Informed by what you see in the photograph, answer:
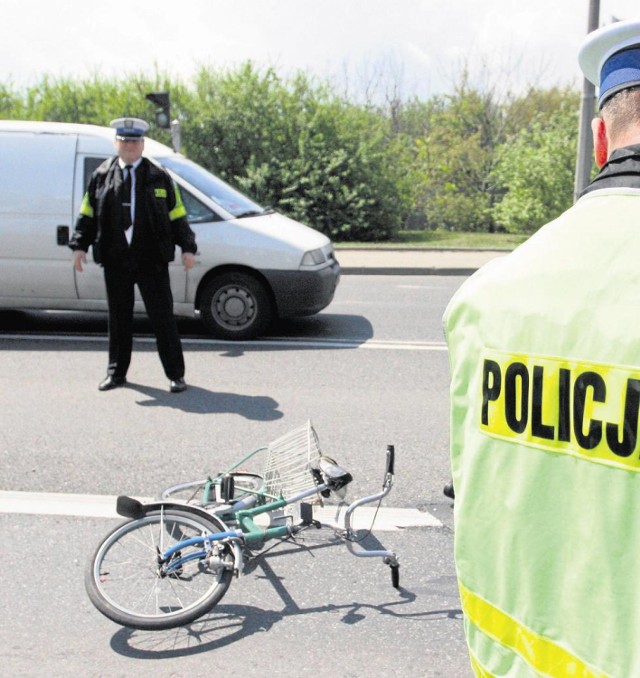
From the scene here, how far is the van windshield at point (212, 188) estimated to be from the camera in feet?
30.4

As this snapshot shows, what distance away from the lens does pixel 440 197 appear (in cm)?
2723

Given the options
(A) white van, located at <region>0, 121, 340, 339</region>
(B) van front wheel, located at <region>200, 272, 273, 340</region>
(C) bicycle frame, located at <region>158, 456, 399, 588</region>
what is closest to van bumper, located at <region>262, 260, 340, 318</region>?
(A) white van, located at <region>0, 121, 340, 339</region>

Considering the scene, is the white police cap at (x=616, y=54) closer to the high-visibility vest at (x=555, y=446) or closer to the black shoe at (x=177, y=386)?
the high-visibility vest at (x=555, y=446)

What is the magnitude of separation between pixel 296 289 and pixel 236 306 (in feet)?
1.95

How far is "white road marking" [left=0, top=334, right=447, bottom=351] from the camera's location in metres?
8.54

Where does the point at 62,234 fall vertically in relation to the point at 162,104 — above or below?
below

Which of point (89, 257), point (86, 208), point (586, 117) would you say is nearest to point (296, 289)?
point (89, 257)

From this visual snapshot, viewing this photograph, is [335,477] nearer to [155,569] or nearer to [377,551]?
[377,551]

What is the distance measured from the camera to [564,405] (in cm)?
125

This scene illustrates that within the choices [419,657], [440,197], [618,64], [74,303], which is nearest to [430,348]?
[74,303]

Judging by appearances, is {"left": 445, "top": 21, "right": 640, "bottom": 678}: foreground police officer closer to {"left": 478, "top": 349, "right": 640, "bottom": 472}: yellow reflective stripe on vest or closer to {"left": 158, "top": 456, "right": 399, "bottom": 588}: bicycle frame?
{"left": 478, "top": 349, "right": 640, "bottom": 472}: yellow reflective stripe on vest

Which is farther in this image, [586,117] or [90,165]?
[586,117]

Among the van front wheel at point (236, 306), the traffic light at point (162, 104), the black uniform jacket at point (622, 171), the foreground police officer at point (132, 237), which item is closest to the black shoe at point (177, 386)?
the foreground police officer at point (132, 237)

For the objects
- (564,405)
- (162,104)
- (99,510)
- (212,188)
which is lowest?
(99,510)
